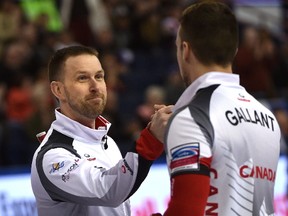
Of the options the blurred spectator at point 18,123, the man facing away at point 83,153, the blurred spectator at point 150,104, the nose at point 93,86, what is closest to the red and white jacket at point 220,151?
the man facing away at point 83,153

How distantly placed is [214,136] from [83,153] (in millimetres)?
1317

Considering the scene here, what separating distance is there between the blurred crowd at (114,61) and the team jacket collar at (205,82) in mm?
6915

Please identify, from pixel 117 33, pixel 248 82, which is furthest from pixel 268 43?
pixel 117 33

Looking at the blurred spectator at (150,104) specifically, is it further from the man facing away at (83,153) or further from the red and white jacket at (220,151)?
the red and white jacket at (220,151)

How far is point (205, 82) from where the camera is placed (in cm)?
403

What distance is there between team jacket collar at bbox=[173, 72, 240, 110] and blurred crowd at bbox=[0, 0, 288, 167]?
692cm

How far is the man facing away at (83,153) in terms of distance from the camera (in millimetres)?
4543

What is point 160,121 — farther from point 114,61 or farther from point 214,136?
point 114,61

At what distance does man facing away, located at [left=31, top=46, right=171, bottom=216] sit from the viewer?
14.9ft

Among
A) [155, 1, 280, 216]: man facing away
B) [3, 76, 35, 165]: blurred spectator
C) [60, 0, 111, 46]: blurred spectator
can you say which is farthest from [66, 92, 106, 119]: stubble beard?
[60, 0, 111, 46]: blurred spectator

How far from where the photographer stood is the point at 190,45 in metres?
4.02

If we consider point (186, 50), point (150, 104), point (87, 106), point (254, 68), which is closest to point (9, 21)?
point (150, 104)

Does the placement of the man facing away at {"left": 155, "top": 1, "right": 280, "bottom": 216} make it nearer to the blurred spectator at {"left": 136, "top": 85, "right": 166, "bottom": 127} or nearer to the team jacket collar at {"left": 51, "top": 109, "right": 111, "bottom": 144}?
the team jacket collar at {"left": 51, "top": 109, "right": 111, "bottom": 144}

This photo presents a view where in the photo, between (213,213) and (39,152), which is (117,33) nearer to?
(39,152)
